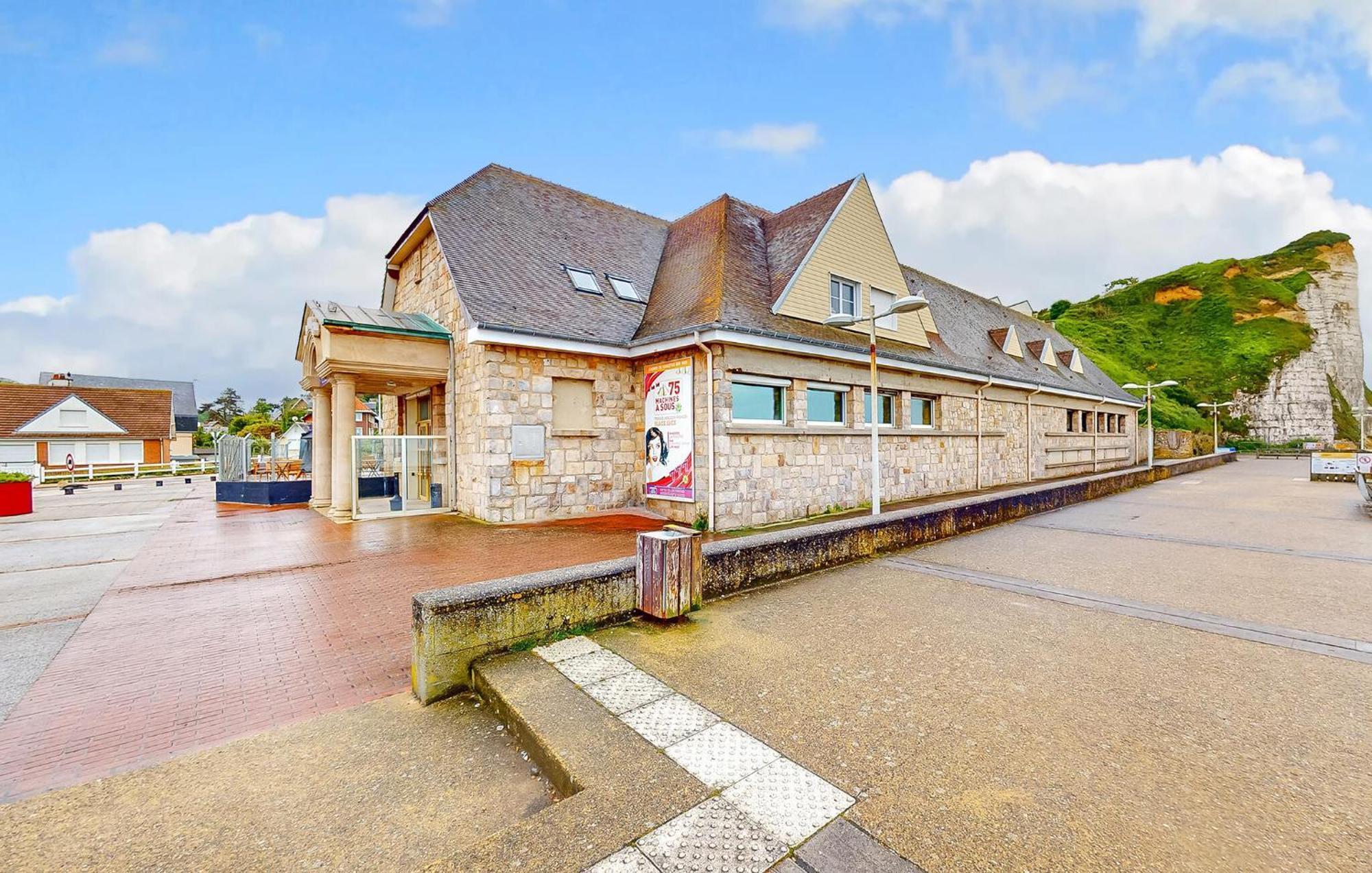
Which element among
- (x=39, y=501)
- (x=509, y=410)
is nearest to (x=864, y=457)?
(x=509, y=410)

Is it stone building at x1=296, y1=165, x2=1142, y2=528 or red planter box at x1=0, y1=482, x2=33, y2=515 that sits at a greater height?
stone building at x1=296, y1=165, x2=1142, y2=528

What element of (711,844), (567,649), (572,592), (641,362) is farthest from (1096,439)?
(711,844)

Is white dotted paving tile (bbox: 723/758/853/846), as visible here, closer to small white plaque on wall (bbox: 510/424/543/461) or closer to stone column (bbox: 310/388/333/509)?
small white plaque on wall (bbox: 510/424/543/461)

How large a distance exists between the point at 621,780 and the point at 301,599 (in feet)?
17.5

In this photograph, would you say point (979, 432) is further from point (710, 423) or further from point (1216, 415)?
point (1216, 415)

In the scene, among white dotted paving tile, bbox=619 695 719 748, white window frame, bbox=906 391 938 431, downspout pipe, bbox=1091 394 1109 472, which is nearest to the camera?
white dotted paving tile, bbox=619 695 719 748

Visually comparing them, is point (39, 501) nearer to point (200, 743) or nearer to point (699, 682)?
point (200, 743)

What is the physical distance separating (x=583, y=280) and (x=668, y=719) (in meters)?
11.6

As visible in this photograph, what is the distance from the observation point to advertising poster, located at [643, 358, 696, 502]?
10898mm

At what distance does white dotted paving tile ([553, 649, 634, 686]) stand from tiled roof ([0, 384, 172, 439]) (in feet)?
158

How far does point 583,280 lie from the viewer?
1311 cm

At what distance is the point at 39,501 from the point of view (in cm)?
1731

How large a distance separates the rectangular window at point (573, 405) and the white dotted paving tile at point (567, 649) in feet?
24.3

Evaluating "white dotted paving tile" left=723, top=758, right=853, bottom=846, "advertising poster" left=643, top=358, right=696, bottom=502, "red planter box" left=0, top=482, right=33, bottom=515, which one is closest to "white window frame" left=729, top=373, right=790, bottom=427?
"advertising poster" left=643, top=358, right=696, bottom=502
